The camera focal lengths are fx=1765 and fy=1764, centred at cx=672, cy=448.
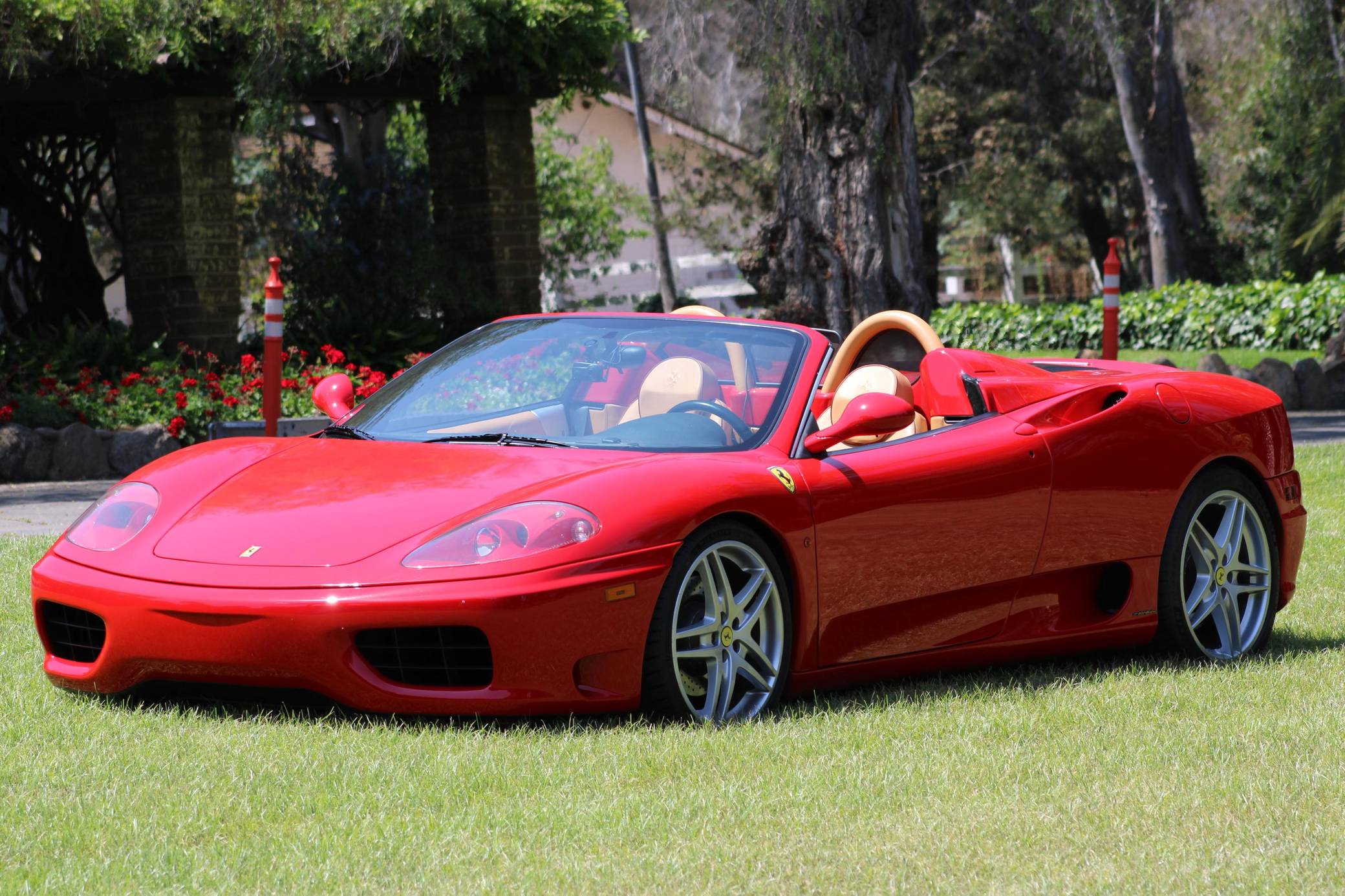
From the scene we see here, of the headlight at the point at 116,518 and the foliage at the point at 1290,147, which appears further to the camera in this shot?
the foliage at the point at 1290,147

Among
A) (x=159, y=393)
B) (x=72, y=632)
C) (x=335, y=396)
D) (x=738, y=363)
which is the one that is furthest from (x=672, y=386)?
(x=159, y=393)

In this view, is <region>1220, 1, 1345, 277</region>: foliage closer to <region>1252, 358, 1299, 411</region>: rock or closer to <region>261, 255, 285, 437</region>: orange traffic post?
<region>1252, 358, 1299, 411</region>: rock

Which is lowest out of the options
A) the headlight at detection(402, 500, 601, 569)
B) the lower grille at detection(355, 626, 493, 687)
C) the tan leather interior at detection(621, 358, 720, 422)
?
the lower grille at detection(355, 626, 493, 687)

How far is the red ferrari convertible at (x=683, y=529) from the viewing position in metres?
4.53

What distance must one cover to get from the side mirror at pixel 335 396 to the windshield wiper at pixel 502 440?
0.68 metres

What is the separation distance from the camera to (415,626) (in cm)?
445

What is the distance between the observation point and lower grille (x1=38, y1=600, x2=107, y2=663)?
4.89 metres

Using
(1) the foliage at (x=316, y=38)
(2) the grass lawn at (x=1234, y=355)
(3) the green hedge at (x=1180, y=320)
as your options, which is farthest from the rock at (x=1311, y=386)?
(1) the foliage at (x=316, y=38)

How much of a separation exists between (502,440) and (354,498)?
616 millimetres

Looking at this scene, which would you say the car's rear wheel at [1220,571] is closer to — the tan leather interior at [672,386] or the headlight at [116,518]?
the tan leather interior at [672,386]

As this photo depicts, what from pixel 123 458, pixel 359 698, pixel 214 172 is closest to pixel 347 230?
pixel 214 172

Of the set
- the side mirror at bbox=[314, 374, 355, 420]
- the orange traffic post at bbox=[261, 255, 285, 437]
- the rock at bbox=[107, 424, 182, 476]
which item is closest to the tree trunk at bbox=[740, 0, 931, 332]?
the orange traffic post at bbox=[261, 255, 285, 437]

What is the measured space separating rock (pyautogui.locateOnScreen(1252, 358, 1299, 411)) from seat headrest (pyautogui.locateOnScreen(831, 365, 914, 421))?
40.5 ft

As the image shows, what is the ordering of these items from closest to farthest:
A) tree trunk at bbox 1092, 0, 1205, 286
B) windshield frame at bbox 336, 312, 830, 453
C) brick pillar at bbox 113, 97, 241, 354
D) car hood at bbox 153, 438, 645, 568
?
car hood at bbox 153, 438, 645, 568 → windshield frame at bbox 336, 312, 830, 453 → brick pillar at bbox 113, 97, 241, 354 → tree trunk at bbox 1092, 0, 1205, 286
